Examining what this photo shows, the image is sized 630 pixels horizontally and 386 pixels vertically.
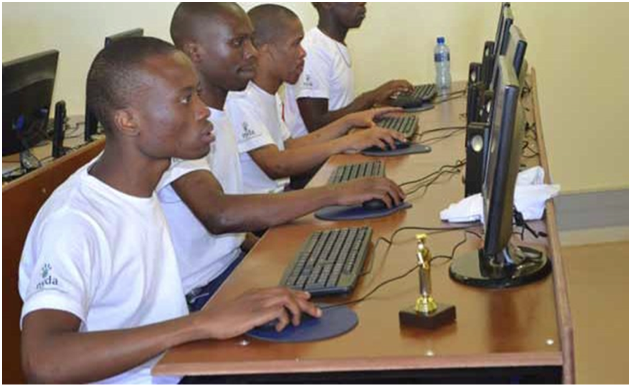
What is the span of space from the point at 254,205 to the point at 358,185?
25 cm

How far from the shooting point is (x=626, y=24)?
16.2 feet

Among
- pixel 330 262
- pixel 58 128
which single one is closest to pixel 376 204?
pixel 330 262

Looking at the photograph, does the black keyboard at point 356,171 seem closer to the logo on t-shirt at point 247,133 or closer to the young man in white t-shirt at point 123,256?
the logo on t-shirt at point 247,133

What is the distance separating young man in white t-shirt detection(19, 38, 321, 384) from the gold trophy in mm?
170

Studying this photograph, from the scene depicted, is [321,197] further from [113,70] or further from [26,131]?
[26,131]

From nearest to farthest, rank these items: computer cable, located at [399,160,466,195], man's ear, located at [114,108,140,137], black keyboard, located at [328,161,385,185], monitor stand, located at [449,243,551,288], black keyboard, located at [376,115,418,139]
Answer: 1. monitor stand, located at [449,243,551,288]
2. man's ear, located at [114,108,140,137]
3. computer cable, located at [399,160,466,195]
4. black keyboard, located at [328,161,385,185]
5. black keyboard, located at [376,115,418,139]

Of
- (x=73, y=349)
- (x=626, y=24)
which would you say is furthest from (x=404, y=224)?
(x=626, y=24)

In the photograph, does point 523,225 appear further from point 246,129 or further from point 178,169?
point 246,129

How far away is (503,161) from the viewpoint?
5.30 feet

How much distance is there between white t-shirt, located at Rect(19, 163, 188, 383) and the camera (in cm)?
168

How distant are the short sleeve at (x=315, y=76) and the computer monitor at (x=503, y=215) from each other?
2.24m

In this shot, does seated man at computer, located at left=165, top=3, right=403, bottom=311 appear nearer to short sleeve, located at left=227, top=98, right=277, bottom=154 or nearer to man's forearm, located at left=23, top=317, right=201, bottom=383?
short sleeve, located at left=227, top=98, right=277, bottom=154

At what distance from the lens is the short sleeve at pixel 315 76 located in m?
4.14

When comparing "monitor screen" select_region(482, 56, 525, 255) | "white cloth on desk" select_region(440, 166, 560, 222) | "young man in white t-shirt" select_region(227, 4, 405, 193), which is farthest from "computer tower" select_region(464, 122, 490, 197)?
"young man in white t-shirt" select_region(227, 4, 405, 193)
